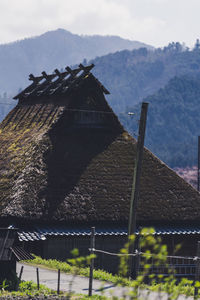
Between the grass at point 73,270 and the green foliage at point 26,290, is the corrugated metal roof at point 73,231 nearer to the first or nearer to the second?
the grass at point 73,270

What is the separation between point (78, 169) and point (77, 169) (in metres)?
0.05

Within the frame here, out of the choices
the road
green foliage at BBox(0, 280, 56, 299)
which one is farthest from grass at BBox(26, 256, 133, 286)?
green foliage at BBox(0, 280, 56, 299)

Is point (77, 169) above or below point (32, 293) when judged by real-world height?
above

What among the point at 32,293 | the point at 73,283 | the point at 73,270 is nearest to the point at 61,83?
the point at 73,270

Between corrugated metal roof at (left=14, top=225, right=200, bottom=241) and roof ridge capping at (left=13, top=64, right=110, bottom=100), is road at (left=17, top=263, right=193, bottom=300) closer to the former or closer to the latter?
corrugated metal roof at (left=14, top=225, right=200, bottom=241)

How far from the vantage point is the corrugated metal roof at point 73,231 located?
2619 centimetres

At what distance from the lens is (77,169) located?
30.0 metres

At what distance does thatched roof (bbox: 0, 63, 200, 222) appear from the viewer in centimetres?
2786

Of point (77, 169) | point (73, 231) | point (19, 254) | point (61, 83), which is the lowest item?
point (19, 254)

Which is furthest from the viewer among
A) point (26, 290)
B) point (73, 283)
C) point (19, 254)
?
point (73, 283)

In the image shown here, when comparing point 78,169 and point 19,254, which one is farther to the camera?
point 78,169

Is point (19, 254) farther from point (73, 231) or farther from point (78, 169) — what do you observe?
point (78, 169)

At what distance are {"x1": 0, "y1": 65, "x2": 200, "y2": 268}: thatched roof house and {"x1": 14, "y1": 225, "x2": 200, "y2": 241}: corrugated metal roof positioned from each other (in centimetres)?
34

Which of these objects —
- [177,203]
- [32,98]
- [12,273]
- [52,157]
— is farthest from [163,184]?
[12,273]
